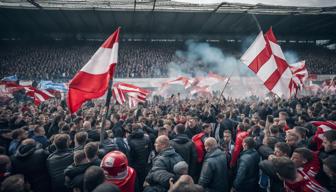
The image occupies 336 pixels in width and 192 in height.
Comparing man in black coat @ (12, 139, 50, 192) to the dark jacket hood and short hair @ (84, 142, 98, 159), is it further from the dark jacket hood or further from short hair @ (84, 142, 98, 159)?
short hair @ (84, 142, 98, 159)

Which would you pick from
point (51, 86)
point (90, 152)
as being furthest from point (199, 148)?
point (51, 86)

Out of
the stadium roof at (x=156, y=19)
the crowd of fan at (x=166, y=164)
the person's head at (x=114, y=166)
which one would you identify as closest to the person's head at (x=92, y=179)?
the crowd of fan at (x=166, y=164)

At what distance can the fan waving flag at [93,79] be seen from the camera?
3666 millimetres

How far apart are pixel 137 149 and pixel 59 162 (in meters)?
1.31

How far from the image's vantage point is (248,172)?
11.3 feet

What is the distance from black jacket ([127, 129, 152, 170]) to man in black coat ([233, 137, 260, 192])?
1.63 metres

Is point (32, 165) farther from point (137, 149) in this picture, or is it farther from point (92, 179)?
point (137, 149)

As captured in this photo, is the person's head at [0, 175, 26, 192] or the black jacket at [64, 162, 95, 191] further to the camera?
the black jacket at [64, 162, 95, 191]

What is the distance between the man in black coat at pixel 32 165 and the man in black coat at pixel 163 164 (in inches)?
59.8

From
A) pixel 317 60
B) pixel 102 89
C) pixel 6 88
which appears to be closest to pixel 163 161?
pixel 102 89

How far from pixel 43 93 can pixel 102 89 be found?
24.3 feet

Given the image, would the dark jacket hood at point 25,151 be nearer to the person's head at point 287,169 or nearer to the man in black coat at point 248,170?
the man in black coat at point 248,170

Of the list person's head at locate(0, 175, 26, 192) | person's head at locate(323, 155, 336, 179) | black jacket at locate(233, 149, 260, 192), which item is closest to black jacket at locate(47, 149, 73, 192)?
person's head at locate(0, 175, 26, 192)

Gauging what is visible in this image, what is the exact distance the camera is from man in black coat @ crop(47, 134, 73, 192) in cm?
325
